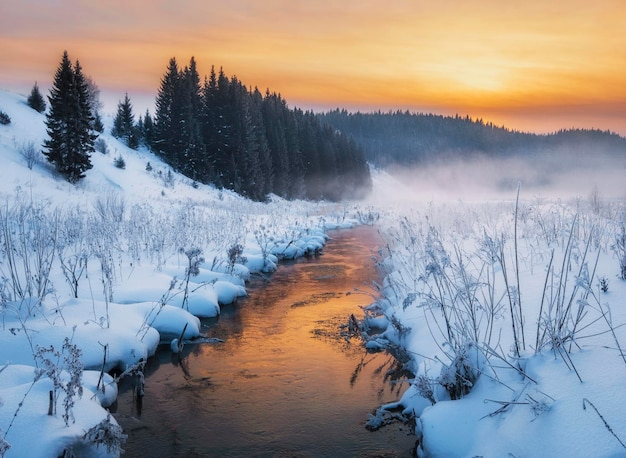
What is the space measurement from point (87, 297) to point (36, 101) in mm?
28385

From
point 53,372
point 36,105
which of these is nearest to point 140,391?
point 53,372

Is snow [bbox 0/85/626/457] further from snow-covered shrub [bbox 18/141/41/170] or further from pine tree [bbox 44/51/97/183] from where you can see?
pine tree [bbox 44/51/97/183]

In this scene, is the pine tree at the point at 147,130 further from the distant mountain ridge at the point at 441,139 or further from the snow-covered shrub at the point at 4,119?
the distant mountain ridge at the point at 441,139

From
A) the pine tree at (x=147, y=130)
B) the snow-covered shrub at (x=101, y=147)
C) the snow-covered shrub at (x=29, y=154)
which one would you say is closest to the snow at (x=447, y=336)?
the snow-covered shrub at (x=29, y=154)

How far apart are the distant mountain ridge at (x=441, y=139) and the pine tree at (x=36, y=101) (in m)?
89.7

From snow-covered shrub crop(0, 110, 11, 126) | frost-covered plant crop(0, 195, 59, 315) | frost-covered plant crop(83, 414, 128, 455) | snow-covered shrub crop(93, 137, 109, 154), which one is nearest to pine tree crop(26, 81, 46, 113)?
snow-covered shrub crop(93, 137, 109, 154)

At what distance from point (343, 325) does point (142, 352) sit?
3.19 metres

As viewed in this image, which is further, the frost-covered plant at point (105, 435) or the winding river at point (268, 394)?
the winding river at point (268, 394)

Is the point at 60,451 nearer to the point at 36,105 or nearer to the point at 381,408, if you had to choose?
the point at 381,408

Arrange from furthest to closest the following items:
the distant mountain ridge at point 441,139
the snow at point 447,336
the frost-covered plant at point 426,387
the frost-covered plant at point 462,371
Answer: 1. the distant mountain ridge at point 441,139
2. the frost-covered plant at point 426,387
3. the frost-covered plant at point 462,371
4. the snow at point 447,336

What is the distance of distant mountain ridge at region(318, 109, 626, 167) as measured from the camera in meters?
120

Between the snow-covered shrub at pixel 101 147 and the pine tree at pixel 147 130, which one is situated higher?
the pine tree at pixel 147 130

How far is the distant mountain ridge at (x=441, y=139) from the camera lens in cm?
12050

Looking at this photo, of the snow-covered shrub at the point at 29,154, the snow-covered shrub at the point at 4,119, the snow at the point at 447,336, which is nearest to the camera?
the snow at the point at 447,336
